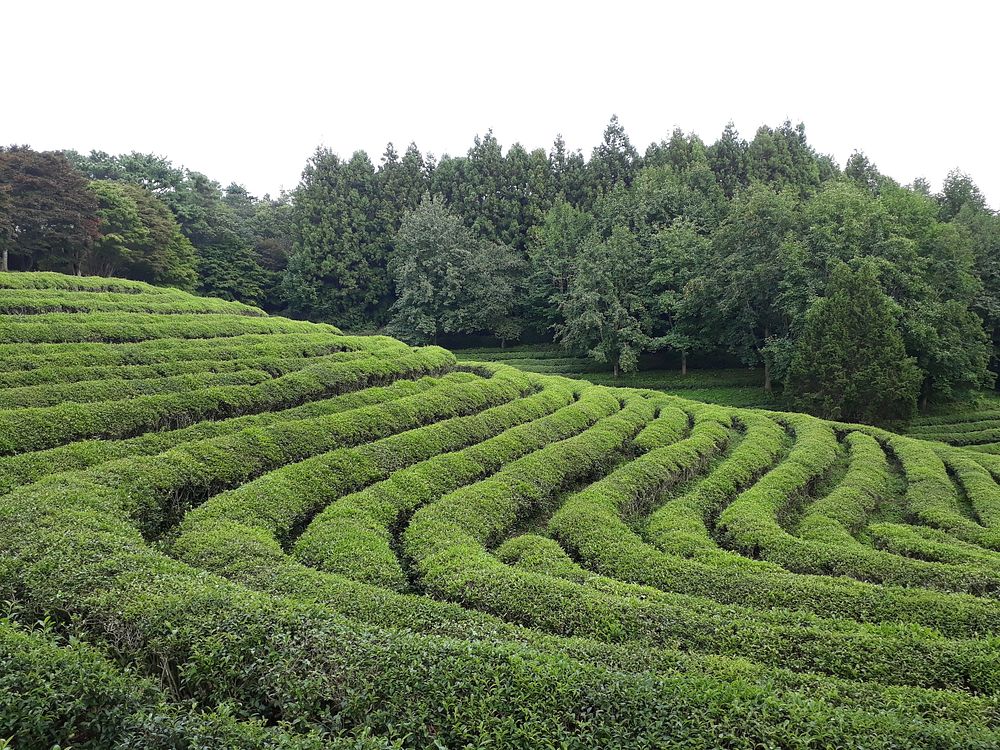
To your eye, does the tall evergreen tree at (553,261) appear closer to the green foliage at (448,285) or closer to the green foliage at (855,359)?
the green foliage at (448,285)

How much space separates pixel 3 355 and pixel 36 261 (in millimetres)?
23119

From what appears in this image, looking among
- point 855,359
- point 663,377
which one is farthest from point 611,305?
point 855,359

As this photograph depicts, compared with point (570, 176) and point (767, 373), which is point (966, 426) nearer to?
point (767, 373)

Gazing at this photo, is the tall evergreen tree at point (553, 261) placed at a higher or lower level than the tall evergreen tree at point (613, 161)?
lower

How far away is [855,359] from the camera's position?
26.8m

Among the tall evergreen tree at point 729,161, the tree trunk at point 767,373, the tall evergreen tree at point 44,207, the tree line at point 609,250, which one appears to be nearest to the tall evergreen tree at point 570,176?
the tree line at point 609,250

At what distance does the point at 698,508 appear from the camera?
1323cm

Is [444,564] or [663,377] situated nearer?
[444,564]

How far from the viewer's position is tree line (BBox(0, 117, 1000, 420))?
2922 cm

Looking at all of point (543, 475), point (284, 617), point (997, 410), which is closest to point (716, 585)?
point (543, 475)

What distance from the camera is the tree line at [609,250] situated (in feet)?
95.9

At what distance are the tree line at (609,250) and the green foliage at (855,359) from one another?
0.09 metres

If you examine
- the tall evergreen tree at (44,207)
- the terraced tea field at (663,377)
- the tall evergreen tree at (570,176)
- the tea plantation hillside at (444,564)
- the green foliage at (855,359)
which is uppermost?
the tall evergreen tree at (570,176)

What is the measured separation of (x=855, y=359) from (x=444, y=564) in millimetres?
24280
